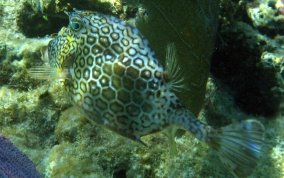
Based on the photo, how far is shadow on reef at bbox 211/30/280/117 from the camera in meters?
4.71

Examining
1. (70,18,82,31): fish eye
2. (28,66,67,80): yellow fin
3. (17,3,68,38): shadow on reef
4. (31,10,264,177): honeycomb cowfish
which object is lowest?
(17,3,68,38): shadow on reef

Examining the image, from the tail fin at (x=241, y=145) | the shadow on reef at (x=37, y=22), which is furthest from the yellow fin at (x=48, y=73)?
the shadow on reef at (x=37, y=22)

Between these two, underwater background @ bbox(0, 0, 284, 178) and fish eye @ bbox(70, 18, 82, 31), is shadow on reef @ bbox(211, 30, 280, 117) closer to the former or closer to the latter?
underwater background @ bbox(0, 0, 284, 178)

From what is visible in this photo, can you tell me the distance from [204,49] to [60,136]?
1995 mm

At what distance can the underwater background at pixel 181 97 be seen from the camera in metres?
3.75

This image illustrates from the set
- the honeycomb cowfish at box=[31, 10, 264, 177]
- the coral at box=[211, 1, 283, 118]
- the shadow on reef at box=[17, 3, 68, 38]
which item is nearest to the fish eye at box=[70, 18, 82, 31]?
the honeycomb cowfish at box=[31, 10, 264, 177]

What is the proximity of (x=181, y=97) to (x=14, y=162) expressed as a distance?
6.37 ft

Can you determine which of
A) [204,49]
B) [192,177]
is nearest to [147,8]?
[204,49]

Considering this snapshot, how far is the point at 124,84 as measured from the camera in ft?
9.21

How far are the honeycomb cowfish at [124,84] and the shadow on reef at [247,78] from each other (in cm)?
220

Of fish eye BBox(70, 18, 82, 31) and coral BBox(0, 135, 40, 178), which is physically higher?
fish eye BBox(70, 18, 82, 31)

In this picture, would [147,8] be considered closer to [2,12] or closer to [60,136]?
[60,136]

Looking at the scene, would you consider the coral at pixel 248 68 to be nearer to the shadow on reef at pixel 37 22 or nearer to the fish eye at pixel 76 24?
the fish eye at pixel 76 24

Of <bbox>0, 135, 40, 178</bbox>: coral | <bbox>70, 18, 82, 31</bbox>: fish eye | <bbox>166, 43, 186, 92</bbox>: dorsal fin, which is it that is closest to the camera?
<bbox>166, 43, 186, 92</bbox>: dorsal fin
